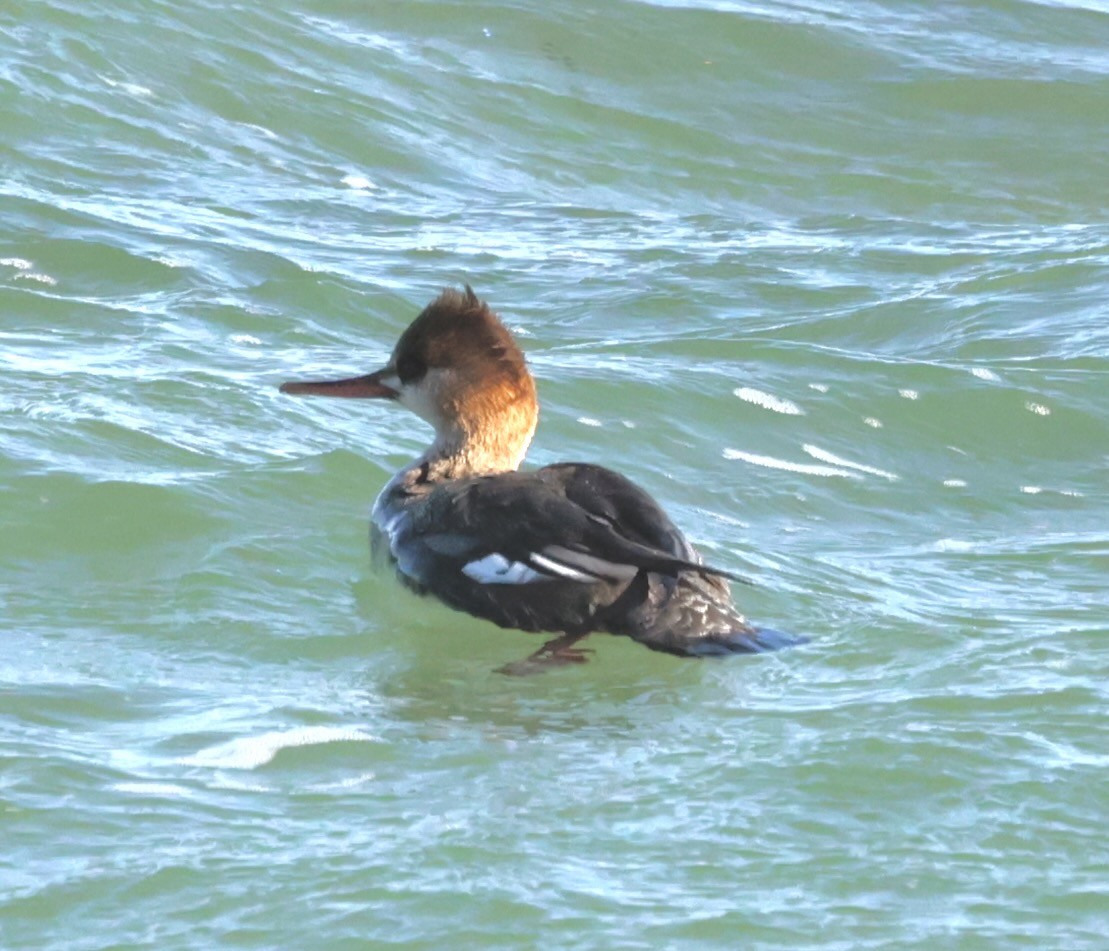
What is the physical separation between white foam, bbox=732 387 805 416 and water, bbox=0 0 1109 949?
43 mm

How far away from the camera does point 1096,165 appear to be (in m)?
13.1

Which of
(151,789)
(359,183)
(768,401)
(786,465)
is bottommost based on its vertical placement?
(151,789)

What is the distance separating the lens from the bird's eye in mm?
6840

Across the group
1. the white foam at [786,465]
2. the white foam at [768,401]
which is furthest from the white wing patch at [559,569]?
the white foam at [768,401]

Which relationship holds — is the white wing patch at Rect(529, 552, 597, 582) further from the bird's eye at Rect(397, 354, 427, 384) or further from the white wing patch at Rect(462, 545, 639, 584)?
the bird's eye at Rect(397, 354, 427, 384)

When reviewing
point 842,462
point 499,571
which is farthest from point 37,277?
point 499,571

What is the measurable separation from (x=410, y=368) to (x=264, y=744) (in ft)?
8.00

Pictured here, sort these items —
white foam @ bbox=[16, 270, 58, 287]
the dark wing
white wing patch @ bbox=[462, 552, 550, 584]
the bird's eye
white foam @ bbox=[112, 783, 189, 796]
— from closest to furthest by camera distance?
white foam @ bbox=[112, 783, 189, 796] → the dark wing → white wing patch @ bbox=[462, 552, 550, 584] → the bird's eye → white foam @ bbox=[16, 270, 58, 287]

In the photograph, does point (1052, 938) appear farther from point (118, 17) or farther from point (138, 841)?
point (118, 17)

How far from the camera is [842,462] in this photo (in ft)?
25.3

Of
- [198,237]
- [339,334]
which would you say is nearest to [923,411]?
[339,334]

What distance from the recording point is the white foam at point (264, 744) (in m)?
4.54

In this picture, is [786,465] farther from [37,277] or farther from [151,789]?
[151,789]

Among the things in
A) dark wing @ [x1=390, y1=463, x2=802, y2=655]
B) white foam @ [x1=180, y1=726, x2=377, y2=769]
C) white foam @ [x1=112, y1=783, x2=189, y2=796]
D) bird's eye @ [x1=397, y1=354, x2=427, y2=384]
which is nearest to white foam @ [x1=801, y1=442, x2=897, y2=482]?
bird's eye @ [x1=397, y1=354, x2=427, y2=384]
